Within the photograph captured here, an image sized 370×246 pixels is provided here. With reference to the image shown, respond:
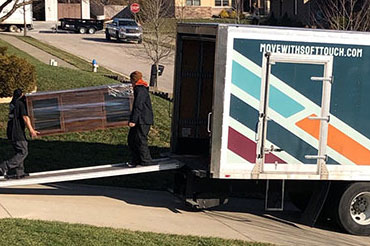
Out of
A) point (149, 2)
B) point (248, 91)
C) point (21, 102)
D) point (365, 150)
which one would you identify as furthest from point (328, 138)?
point (149, 2)

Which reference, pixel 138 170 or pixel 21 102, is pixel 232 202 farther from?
pixel 21 102

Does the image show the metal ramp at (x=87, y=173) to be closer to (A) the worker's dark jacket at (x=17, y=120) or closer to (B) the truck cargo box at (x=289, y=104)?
(A) the worker's dark jacket at (x=17, y=120)

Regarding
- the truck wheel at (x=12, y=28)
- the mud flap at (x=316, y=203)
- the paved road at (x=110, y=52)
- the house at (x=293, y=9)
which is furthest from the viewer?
the truck wheel at (x=12, y=28)

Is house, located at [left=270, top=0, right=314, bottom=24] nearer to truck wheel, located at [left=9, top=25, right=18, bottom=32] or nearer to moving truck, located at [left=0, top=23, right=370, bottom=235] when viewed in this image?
truck wheel, located at [left=9, top=25, right=18, bottom=32]

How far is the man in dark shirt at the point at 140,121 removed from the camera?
10336 mm

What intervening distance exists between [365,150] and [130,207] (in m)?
3.63

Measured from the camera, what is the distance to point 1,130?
48.2ft

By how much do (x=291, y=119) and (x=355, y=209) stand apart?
68.4 inches

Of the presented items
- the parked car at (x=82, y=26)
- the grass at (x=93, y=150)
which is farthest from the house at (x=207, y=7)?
the grass at (x=93, y=150)

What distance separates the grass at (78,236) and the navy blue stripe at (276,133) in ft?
5.21

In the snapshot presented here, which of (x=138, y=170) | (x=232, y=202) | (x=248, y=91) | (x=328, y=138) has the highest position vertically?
(x=248, y=91)

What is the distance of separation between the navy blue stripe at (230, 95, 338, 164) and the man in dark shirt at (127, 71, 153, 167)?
164 centimetres

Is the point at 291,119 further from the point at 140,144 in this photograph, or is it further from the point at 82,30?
the point at 82,30

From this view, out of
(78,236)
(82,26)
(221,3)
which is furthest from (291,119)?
(221,3)
